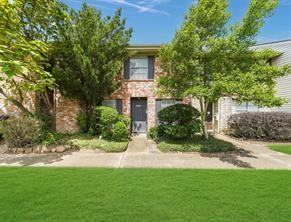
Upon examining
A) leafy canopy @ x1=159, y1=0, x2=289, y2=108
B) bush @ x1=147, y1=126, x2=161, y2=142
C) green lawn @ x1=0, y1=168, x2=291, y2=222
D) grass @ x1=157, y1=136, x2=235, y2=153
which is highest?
leafy canopy @ x1=159, y1=0, x2=289, y2=108

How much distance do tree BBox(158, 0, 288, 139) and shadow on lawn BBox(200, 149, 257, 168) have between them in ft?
6.68

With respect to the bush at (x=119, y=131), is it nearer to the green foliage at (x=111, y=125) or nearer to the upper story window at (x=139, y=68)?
the green foliage at (x=111, y=125)

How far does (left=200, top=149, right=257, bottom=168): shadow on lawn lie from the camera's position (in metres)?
6.81

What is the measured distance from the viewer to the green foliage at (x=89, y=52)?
9.36 meters

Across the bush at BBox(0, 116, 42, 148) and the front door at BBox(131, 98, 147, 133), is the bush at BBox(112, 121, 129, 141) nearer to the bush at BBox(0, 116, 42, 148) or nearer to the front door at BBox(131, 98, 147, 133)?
the front door at BBox(131, 98, 147, 133)

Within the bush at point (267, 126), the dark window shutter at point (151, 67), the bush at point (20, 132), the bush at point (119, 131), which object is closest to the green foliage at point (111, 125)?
the bush at point (119, 131)

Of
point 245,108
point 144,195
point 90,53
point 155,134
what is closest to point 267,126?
point 245,108

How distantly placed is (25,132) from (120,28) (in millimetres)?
6280

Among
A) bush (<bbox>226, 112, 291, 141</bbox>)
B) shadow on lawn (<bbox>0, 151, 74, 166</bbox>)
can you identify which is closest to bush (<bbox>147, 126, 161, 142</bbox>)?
shadow on lawn (<bbox>0, 151, 74, 166</bbox>)

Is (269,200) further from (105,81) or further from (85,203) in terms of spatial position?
(105,81)

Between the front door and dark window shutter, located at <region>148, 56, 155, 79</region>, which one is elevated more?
dark window shutter, located at <region>148, 56, 155, 79</region>

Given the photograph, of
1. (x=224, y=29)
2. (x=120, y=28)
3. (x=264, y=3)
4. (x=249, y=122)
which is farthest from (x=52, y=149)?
(x=249, y=122)

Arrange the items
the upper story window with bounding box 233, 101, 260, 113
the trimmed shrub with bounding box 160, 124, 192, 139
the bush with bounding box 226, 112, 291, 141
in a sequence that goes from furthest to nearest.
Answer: the upper story window with bounding box 233, 101, 260, 113 → the bush with bounding box 226, 112, 291, 141 → the trimmed shrub with bounding box 160, 124, 192, 139

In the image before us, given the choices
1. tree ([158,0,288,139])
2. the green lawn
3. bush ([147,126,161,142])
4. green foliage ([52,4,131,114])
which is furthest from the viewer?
bush ([147,126,161,142])
